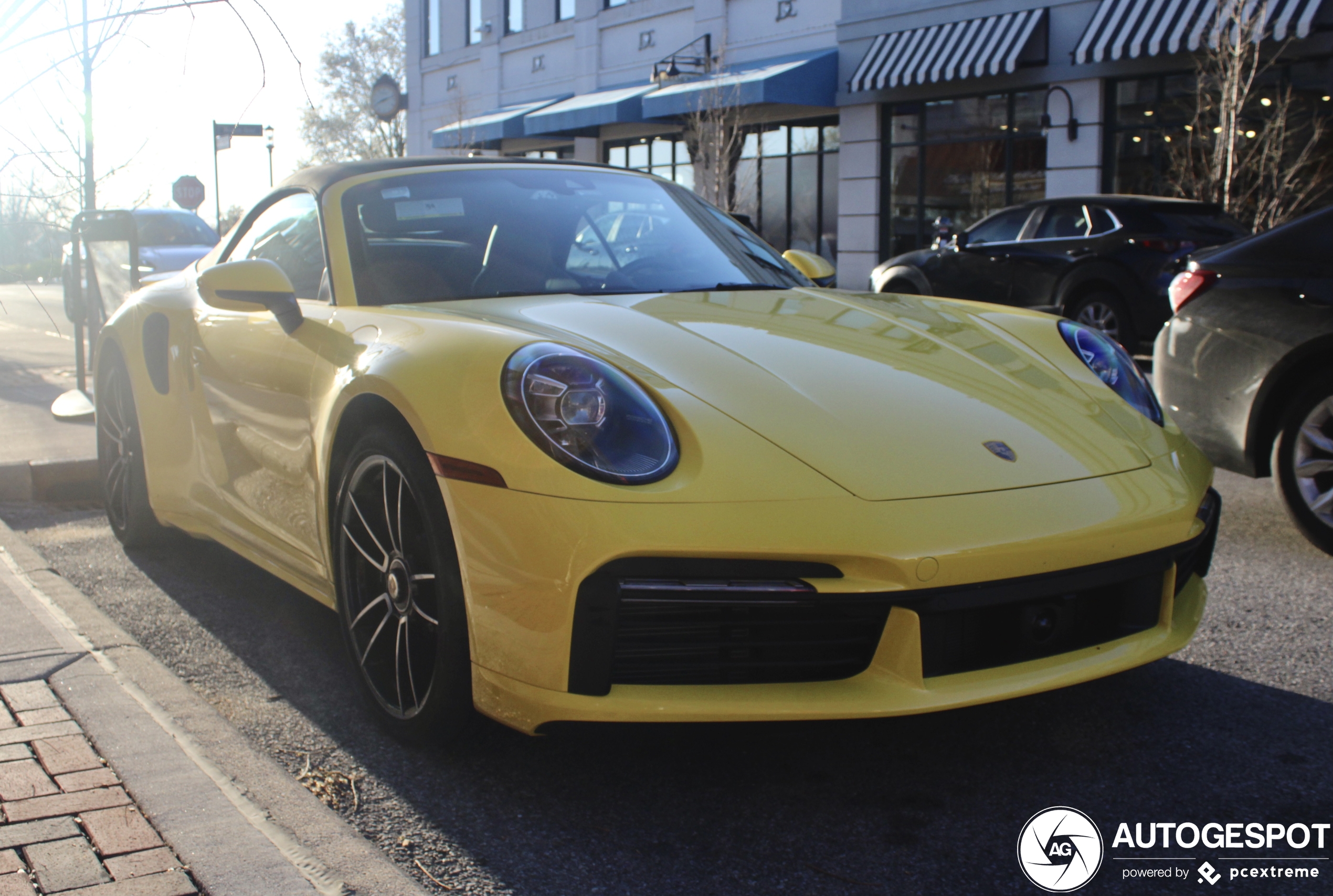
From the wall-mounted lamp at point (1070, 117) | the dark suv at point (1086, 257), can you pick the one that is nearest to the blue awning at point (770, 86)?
the wall-mounted lamp at point (1070, 117)

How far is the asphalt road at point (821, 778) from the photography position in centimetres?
221

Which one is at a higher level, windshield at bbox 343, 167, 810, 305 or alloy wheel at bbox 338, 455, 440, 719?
windshield at bbox 343, 167, 810, 305

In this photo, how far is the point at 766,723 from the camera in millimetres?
2322

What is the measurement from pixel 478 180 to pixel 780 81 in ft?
51.6

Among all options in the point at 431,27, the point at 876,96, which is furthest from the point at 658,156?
the point at 431,27

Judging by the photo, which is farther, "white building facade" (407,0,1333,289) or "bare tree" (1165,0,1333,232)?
"white building facade" (407,0,1333,289)

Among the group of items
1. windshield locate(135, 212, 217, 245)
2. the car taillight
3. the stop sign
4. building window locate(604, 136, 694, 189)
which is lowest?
the car taillight

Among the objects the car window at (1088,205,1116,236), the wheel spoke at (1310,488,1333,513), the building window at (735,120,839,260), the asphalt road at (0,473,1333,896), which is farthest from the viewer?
the building window at (735,120,839,260)

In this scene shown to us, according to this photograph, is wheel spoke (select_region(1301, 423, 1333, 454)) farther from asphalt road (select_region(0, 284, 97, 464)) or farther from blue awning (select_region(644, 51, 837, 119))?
blue awning (select_region(644, 51, 837, 119))

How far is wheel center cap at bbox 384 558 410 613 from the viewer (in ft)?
8.68

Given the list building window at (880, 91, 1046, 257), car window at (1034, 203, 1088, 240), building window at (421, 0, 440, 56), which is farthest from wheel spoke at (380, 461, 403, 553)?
building window at (421, 0, 440, 56)

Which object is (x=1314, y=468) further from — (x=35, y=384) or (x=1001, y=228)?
(x=35, y=384)

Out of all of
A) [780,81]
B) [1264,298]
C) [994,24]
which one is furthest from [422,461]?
[780,81]

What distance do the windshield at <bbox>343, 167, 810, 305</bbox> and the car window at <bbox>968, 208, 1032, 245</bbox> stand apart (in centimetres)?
868
